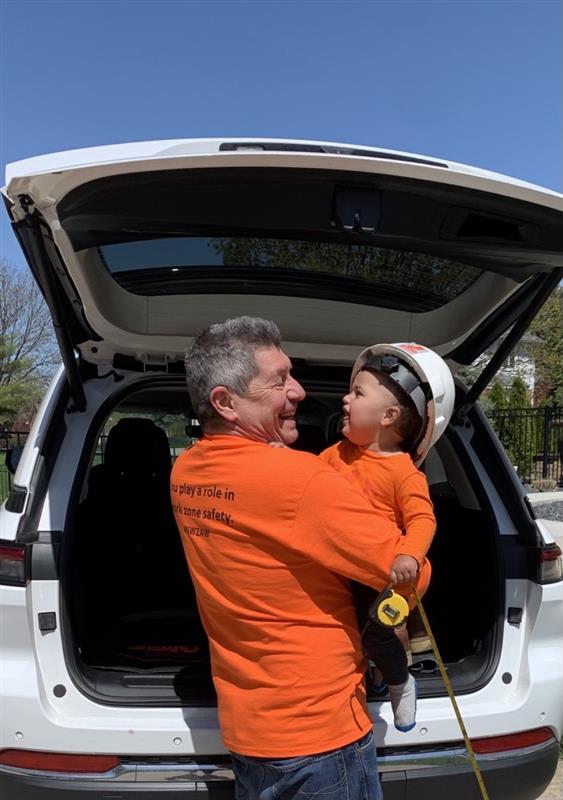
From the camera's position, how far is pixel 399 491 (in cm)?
186

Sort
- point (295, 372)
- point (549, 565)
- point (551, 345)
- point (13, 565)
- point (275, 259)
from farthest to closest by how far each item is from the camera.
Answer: point (551, 345) → point (295, 372) → point (549, 565) → point (275, 259) → point (13, 565)

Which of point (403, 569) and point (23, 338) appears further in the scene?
point (23, 338)

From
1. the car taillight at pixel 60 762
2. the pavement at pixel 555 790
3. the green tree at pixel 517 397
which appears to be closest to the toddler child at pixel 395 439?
the car taillight at pixel 60 762

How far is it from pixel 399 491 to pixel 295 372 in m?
1.26

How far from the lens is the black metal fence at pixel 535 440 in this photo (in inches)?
632

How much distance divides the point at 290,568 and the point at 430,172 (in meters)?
0.94

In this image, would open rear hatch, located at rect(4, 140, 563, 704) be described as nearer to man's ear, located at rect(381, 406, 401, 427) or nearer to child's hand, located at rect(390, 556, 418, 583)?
man's ear, located at rect(381, 406, 401, 427)

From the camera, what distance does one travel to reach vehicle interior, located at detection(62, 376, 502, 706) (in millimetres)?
2328

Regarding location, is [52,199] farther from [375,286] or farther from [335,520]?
[375,286]

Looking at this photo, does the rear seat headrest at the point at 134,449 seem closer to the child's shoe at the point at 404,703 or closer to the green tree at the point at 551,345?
the child's shoe at the point at 404,703

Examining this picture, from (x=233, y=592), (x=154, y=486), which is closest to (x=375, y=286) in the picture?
(x=233, y=592)

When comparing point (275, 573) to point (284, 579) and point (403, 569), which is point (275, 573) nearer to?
point (284, 579)

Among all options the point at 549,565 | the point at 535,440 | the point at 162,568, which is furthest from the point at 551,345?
the point at 549,565

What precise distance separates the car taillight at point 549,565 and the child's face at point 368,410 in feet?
2.89
